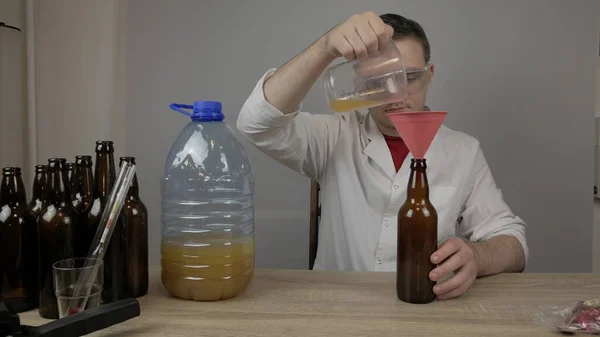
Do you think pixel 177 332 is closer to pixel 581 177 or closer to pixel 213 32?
pixel 213 32

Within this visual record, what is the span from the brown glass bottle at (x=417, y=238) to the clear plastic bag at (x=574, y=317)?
0.19 m

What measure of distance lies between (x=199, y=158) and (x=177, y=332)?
39 centimetres

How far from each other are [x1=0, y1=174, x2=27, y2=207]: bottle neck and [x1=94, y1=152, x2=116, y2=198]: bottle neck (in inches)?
4.9

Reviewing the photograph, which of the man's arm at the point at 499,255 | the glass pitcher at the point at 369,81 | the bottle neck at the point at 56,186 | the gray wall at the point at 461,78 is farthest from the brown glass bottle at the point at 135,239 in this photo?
the gray wall at the point at 461,78

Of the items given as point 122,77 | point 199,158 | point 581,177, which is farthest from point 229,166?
point 581,177

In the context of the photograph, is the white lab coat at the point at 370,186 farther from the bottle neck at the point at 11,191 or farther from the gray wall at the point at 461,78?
the bottle neck at the point at 11,191

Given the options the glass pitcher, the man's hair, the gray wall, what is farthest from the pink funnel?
the gray wall

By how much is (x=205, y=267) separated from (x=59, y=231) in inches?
10.2

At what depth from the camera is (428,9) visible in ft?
5.99

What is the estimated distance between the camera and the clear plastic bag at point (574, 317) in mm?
786

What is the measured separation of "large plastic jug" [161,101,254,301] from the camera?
943 millimetres

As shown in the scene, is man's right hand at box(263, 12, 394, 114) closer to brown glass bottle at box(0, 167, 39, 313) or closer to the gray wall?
brown glass bottle at box(0, 167, 39, 313)

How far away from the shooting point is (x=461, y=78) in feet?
6.02

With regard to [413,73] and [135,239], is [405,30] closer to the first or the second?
[413,73]
